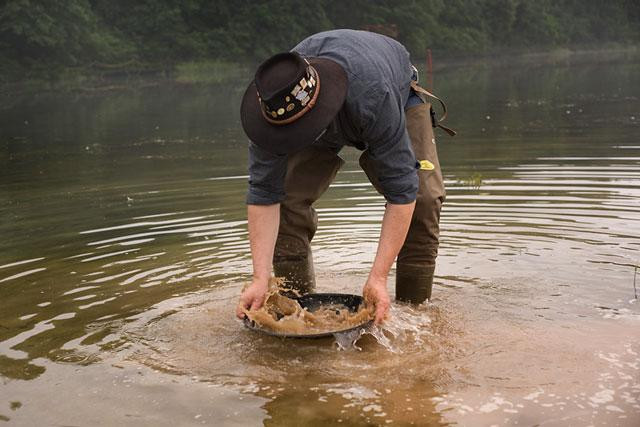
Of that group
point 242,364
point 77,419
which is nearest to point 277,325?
point 242,364

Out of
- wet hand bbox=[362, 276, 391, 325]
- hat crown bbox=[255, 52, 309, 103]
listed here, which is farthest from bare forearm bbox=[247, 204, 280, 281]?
hat crown bbox=[255, 52, 309, 103]

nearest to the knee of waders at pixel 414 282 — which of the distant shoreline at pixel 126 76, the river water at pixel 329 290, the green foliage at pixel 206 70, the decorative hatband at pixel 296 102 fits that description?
the river water at pixel 329 290

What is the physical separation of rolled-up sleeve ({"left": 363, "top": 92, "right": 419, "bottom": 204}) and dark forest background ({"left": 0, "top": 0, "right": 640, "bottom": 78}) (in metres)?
28.7

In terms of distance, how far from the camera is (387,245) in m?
4.52

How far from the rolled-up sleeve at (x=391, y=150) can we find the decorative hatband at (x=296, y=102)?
0.31 m

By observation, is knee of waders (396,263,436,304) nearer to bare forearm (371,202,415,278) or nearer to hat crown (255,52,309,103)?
bare forearm (371,202,415,278)

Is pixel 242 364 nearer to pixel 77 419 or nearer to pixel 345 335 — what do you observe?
pixel 345 335

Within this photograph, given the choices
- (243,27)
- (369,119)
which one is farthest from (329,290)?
(243,27)

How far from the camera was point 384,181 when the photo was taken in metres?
4.49

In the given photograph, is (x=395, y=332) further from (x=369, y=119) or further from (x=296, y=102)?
(x=296, y=102)

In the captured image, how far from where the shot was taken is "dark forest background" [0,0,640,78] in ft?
134

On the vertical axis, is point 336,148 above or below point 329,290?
above

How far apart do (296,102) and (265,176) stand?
697 millimetres

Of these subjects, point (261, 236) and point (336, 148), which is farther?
point (336, 148)
